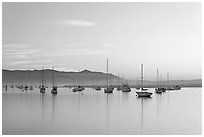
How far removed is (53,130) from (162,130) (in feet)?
Answer: 18.8

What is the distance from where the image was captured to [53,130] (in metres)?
16.4

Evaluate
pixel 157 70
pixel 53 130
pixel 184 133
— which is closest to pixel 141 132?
pixel 184 133

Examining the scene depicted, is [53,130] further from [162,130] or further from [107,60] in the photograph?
[107,60]

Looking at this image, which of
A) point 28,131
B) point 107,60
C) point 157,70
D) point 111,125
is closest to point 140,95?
point 107,60

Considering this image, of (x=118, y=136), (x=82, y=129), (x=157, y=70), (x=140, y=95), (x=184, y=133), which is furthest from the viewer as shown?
(x=157, y=70)

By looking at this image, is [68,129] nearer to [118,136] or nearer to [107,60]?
[118,136]

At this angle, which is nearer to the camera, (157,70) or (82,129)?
(82,129)

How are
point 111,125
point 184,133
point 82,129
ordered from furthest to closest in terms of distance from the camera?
point 111,125 → point 82,129 → point 184,133

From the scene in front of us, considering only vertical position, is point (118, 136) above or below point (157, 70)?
below

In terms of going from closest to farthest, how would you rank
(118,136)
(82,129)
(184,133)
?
(118,136)
(184,133)
(82,129)

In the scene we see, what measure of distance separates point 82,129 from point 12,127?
393 cm

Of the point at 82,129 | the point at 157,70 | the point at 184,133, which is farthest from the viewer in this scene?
the point at 157,70

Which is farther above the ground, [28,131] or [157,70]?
[157,70]

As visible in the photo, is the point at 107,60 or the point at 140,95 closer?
the point at 140,95
